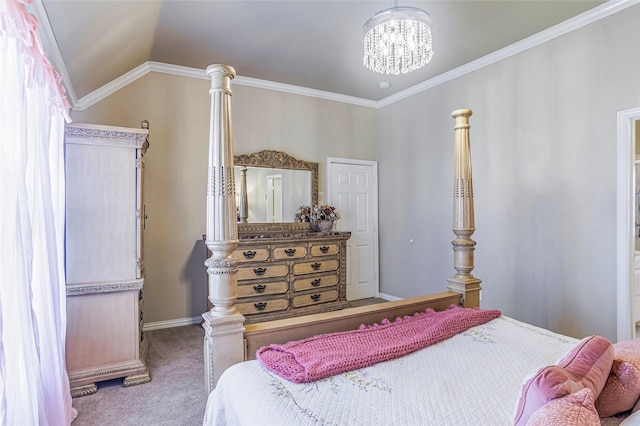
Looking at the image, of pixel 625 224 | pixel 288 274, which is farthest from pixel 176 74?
→ pixel 625 224

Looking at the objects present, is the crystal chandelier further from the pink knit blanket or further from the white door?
the white door

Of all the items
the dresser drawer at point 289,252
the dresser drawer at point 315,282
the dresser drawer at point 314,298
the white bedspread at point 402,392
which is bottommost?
the dresser drawer at point 314,298

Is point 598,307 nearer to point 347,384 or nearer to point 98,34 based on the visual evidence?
point 347,384

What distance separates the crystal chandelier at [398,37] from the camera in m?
2.26

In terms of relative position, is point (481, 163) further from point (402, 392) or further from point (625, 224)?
point (402, 392)

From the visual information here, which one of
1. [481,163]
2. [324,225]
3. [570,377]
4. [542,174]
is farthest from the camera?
[324,225]

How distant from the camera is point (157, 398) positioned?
7.97 feet

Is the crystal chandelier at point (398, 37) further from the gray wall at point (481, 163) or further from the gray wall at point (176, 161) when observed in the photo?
the gray wall at point (176, 161)

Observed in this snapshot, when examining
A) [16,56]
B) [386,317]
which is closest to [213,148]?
[16,56]

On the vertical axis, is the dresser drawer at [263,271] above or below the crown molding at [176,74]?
below

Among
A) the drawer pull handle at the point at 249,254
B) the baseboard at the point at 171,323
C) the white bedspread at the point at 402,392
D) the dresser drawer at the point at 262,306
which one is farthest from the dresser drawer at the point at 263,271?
the white bedspread at the point at 402,392

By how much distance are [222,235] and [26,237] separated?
752mm

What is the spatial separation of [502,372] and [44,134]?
241 centimetres

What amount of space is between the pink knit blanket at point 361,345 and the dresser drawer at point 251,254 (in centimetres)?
192
